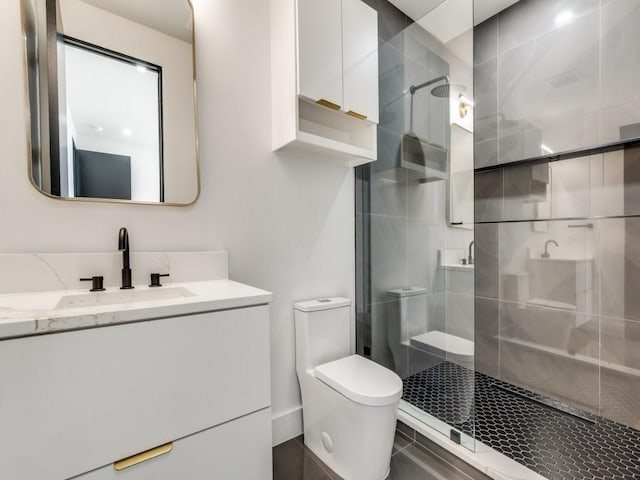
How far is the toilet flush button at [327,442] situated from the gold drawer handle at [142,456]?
0.83 metres

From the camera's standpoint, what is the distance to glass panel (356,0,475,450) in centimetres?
167

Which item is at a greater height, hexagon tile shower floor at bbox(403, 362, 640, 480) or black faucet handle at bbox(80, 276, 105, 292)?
black faucet handle at bbox(80, 276, 105, 292)

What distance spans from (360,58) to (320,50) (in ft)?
0.95

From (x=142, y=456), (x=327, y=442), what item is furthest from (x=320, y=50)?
(x=327, y=442)

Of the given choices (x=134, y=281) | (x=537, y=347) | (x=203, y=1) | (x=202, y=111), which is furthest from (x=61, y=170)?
(x=537, y=347)

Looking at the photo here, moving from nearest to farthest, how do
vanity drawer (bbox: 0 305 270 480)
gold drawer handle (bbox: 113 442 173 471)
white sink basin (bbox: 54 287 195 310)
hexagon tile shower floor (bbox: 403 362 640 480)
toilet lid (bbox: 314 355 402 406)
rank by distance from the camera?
1. vanity drawer (bbox: 0 305 270 480)
2. gold drawer handle (bbox: 113 442 173 471)
3. white sink basin (bbox: 54 287 195 310)
4. toilet lid (bbox: 314 355 402 406)
5. hexagon tile shower floor (bbox: 403 362 640 480)

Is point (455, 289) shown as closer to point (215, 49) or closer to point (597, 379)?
point (597, 379)

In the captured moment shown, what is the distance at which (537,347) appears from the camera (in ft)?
6.54

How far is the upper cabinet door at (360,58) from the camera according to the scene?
1556 millimetres

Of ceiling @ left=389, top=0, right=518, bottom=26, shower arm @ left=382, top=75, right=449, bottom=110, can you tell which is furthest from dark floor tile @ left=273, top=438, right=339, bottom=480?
ceiling @ left=389, top=0, right=518, bottom=26

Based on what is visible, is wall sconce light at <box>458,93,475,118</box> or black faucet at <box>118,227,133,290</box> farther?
wall sconce light at <box>458,93,475,118</box>

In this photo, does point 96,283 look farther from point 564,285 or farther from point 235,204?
point 564,285

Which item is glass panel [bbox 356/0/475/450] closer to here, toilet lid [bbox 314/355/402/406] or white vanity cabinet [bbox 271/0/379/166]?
white vanity cabinet [bbox 271/0/379/166]

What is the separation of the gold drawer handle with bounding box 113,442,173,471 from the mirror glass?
88 centimetres
